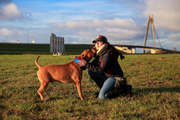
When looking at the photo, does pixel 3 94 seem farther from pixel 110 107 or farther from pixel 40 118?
pixel 110 107

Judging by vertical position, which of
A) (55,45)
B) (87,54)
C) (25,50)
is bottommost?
(87,54)

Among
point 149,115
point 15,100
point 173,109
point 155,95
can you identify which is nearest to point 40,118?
point 15,100

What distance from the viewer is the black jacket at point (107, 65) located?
4.88m

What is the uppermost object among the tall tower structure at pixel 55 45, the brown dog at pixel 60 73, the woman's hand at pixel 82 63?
the tall tower structure at pixel 55 45

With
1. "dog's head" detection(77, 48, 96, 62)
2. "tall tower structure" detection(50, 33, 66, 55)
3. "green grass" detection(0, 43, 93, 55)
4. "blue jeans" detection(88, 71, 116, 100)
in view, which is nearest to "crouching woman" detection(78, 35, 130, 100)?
"blue jeans" detection(88, 71, 116, 100)

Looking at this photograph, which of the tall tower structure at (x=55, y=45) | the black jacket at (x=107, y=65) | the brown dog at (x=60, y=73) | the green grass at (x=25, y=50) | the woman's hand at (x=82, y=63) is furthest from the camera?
the green grass at (x=25, y=50)

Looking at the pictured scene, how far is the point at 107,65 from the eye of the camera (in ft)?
16.1

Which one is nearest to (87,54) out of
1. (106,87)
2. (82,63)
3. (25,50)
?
(82,63)

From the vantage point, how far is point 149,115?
12.8 feet

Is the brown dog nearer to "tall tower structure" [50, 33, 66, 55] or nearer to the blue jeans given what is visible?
the blue jeans

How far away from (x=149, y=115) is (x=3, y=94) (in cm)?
442

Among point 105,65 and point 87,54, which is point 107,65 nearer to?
point 105,65

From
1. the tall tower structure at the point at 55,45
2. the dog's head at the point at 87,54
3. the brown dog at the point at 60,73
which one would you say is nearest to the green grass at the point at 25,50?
the tall tower structure at the point at 55,45

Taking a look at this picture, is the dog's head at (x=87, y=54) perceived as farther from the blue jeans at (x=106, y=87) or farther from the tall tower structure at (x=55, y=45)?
the tall tower structure at (x=55, y=45)
